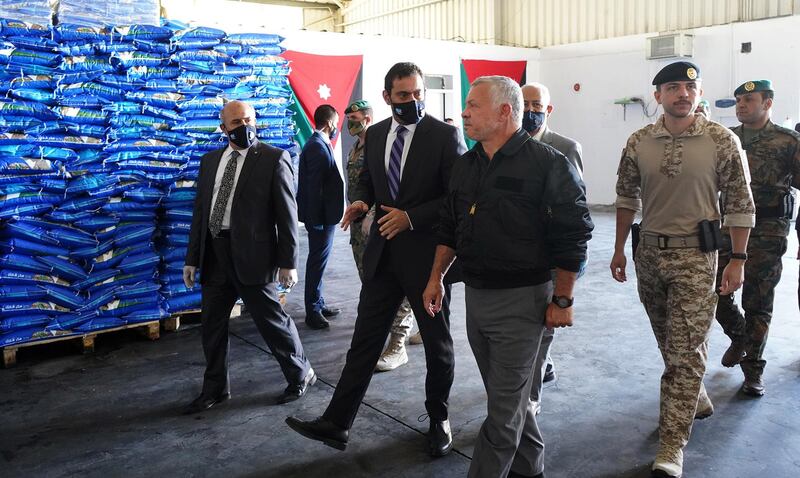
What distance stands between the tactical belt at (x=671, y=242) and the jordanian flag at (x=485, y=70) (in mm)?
9874

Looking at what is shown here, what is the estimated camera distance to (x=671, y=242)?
10.1ft

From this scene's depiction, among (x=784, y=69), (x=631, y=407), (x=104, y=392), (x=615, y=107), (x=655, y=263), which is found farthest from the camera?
(x=615, y=107)

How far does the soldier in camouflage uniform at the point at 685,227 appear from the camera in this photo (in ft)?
9.94

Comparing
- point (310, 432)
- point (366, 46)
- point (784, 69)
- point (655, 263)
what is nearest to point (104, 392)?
point (310, 432)

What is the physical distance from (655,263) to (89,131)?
389cm

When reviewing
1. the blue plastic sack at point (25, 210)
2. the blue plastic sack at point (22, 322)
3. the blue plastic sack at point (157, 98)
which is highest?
the blue plastic sack at point (157, 98)

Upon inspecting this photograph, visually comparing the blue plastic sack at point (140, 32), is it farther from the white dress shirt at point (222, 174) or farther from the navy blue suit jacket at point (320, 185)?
the white dress shirt at point (222, 174)

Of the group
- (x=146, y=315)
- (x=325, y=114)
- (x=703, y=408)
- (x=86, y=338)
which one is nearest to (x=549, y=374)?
(x=703, y=408)

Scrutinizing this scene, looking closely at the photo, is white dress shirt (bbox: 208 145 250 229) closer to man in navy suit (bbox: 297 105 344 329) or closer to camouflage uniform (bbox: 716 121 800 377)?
man in navy suit (bbox: 297 105 344 329)

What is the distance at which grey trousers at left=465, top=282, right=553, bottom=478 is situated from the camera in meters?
2.52

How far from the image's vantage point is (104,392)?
4.27m

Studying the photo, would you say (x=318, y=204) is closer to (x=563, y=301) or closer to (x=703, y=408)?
(x=703, y=408)

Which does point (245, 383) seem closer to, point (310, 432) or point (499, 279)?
point (310, 432)

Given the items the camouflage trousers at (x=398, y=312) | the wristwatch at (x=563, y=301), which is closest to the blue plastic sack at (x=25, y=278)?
the camouflage trousers at (x=398, y=312)
